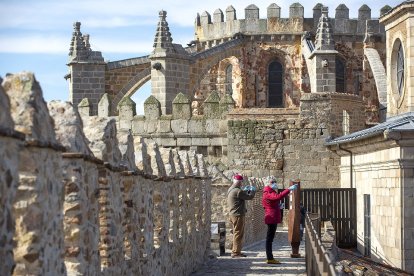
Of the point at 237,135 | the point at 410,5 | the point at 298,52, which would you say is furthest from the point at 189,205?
the point at 298,52

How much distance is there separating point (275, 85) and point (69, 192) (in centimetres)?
4172

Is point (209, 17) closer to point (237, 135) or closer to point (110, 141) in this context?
point (237, 135)

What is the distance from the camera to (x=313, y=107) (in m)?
36.6

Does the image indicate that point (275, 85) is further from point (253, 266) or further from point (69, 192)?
point (69, 192)

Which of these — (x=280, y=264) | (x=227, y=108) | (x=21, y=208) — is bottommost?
A: (x=280, y=264)

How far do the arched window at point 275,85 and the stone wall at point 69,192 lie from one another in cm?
3583

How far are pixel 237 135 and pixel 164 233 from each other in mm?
21260

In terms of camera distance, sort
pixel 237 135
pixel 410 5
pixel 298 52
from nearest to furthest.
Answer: pixel 410 5 < pixel 237 135 < pixel 298 52

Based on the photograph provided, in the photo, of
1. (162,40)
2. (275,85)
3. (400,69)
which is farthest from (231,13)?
(400,69)

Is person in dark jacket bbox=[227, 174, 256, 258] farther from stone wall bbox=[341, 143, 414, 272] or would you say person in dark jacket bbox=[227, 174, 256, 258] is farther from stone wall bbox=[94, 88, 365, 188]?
stone wall bbox=[94, 88, 365, 188]

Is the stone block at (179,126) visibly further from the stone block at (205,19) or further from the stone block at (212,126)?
the stone block at (205,19)

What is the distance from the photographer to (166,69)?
129 feet

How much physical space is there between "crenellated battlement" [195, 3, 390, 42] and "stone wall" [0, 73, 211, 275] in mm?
35405

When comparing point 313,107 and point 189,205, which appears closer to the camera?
point 189,205
